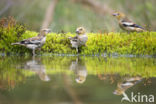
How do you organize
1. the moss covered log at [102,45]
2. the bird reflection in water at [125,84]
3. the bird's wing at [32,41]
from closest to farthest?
→ the bird reflection in water at [125,84] < the bird's wing at [32,41] < the moss covered log at [102,45]

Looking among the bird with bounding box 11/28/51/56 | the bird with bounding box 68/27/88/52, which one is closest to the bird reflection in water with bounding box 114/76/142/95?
the bird with bounding box 68/27/88/52

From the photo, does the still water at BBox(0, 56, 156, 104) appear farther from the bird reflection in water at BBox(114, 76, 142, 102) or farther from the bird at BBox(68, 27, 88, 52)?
the bird at BBox(68, 27, 88, 52)

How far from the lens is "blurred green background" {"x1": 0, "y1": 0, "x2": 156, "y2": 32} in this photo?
10.5m

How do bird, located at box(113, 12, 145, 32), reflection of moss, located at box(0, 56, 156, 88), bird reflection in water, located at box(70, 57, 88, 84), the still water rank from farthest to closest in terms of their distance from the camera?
bird, located at box(113, 12, 145, 32) < reflection of moss, located at box(0, 56, 156, 88) < bird reflection in water, located at box(70, 57, 88, 84) < the still water

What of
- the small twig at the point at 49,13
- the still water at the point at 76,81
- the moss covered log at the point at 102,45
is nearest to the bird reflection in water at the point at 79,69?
the still water at the point at 76,81

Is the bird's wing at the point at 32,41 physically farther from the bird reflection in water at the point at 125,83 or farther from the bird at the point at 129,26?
the bird reflection in water at the point at 125,83

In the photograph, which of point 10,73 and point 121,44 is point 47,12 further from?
point 10,73

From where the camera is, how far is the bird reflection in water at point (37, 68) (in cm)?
419

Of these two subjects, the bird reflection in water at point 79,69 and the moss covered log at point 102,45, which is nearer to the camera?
the bird reflection in water at point 79,69

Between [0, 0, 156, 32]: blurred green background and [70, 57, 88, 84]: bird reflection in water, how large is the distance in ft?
15.2

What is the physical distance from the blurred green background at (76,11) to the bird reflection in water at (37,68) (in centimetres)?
469

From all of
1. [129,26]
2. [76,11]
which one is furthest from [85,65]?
[76,11]

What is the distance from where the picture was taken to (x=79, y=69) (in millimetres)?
4766

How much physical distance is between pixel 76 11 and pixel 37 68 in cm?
635
